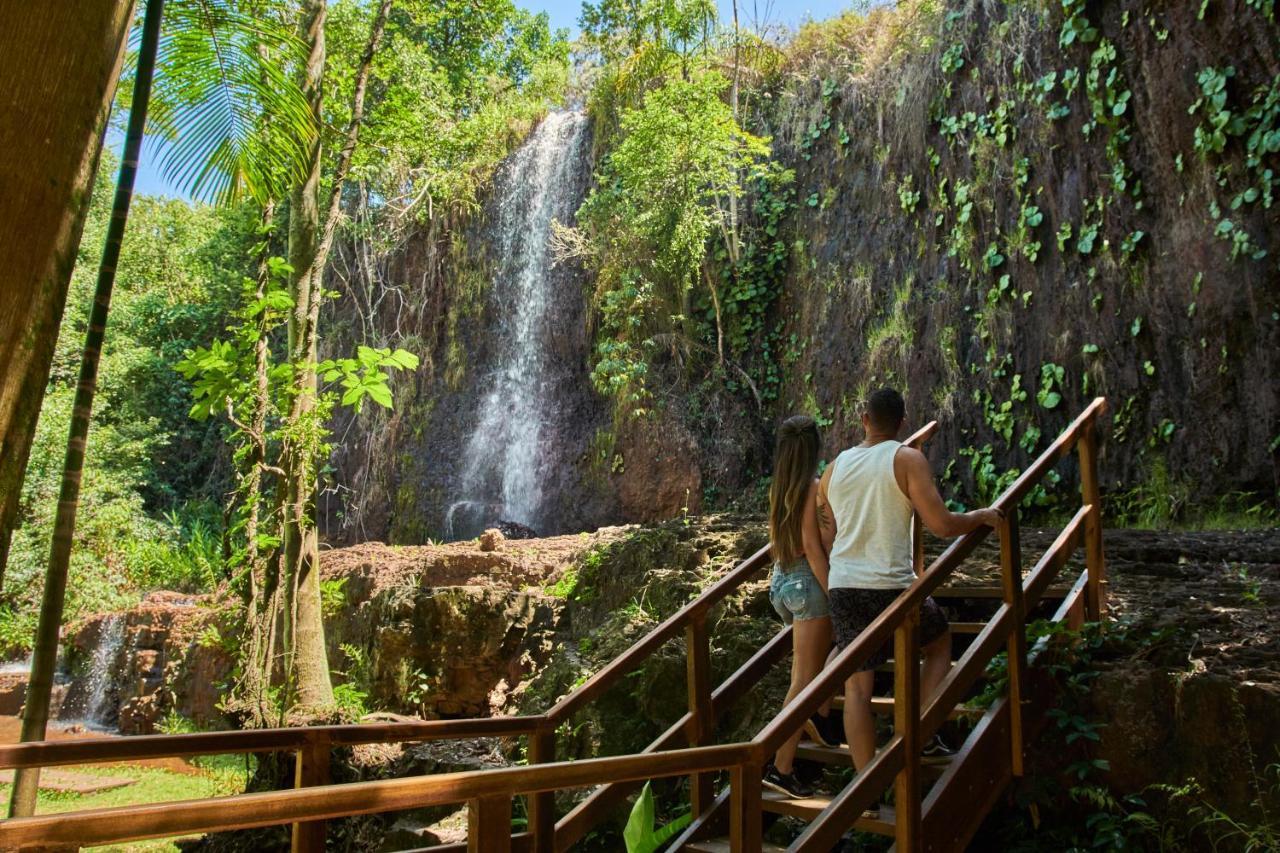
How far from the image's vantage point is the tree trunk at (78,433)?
120 inches

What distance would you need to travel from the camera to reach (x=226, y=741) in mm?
3094

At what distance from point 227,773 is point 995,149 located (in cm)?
942

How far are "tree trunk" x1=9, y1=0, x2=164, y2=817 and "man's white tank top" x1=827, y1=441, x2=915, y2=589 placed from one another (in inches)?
107

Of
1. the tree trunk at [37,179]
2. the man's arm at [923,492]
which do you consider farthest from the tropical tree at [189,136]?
the man's arm at [923,492]

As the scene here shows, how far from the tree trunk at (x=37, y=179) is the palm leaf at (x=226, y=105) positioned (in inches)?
90.4

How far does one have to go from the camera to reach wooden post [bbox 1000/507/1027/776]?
407 centimetres

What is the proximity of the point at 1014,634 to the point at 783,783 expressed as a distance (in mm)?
1173

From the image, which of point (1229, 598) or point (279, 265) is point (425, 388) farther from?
point (1229, 598)

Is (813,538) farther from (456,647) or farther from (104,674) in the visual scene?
(104,674)

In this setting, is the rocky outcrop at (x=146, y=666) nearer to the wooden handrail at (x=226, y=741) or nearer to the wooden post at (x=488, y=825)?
the wooden handrail at (x=226, y=741)

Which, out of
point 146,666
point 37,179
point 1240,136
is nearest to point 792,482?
point 37,179

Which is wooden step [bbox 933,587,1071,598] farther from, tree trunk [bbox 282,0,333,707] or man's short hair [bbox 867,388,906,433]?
tree trunk [bbox 282,0,333,707]

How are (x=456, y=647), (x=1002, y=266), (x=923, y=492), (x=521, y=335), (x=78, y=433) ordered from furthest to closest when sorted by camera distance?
(x=521, y=335) → (x=1002, y=266) → (x=456, y=647) → (x=923, y=492) → (x=78, y=433)

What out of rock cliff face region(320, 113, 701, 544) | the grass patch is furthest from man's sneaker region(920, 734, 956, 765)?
rock cliff face region(320, 113, 701, 544)
